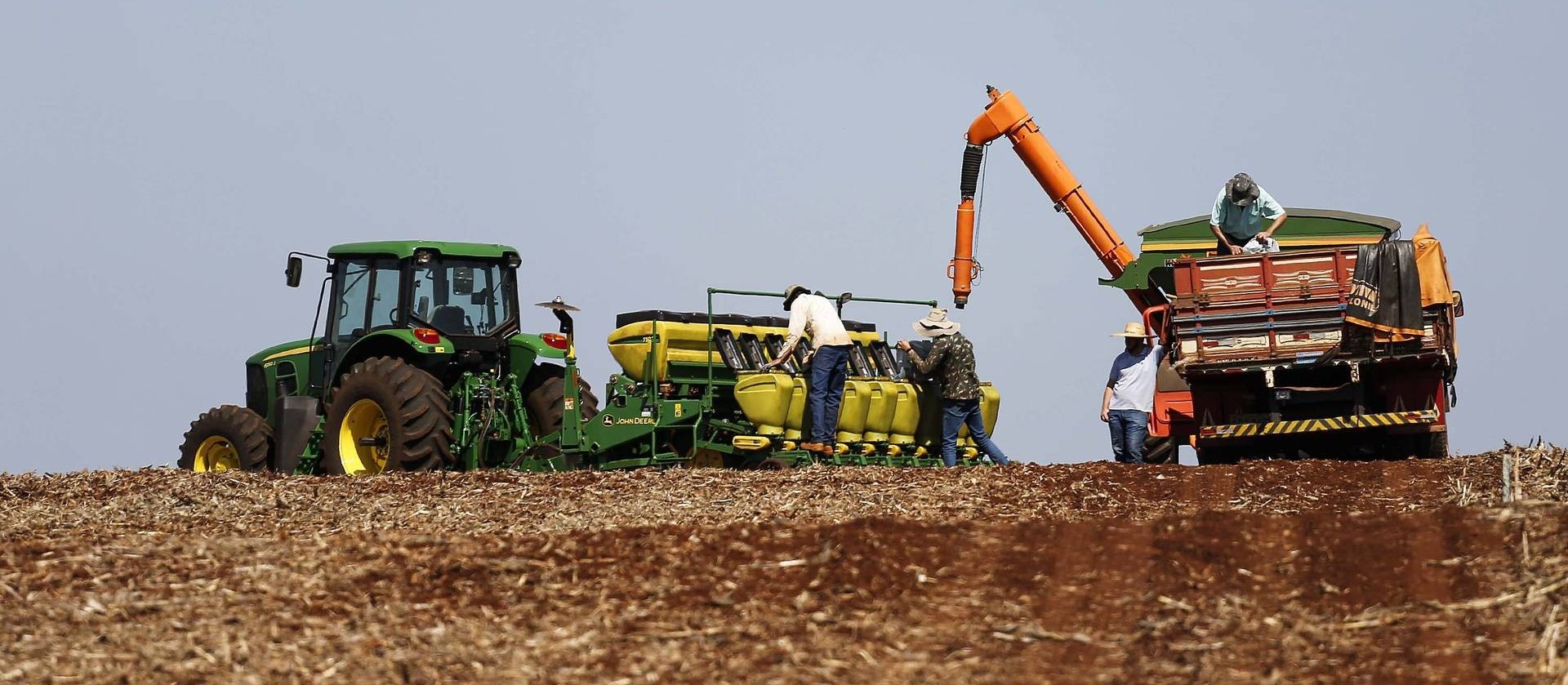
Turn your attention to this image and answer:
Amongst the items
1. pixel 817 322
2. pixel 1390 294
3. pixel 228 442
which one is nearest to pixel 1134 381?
pixel 1390 294

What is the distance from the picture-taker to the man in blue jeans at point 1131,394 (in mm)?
14766

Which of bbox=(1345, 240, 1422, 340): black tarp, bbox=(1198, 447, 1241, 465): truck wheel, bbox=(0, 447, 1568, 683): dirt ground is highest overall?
bbox=(1345, 240, 1422, 340): black tarp

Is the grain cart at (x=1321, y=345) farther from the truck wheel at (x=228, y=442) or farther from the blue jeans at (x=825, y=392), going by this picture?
the truck wheel at (x=228, y=442)

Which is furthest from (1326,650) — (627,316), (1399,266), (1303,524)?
(627,316)

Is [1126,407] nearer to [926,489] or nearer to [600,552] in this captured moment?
[926,489]

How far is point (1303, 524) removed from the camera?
25.2ft

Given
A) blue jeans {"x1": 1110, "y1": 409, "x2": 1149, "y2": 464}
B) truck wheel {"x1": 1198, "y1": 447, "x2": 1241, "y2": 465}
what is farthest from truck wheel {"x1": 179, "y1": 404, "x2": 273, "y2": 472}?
truck wheel {"x1": 1198, "y1": 447, "x2": 1241, "y2": 465}

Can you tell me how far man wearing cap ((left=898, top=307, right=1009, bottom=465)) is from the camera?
49.8 feet

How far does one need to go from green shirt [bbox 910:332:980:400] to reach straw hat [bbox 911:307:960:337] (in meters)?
0.11

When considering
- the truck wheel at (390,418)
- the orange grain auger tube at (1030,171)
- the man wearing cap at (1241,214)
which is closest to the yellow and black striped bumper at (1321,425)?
the man wearing cap at (1241,214)

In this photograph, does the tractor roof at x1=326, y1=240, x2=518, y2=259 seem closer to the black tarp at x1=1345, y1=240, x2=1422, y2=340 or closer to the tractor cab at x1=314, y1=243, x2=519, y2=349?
the tractor cab at x1=314, y1=243, x2=519, y2=349

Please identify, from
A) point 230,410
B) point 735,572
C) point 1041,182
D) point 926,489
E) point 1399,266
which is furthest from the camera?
point 1041,182

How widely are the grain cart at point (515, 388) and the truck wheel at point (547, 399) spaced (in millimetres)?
13

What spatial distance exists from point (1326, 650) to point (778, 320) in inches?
407
